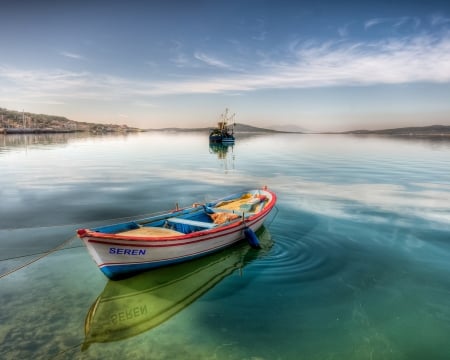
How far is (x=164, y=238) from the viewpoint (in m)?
12.3

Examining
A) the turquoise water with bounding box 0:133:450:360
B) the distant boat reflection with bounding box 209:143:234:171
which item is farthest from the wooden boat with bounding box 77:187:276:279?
the distant boat reflection with bounding box 209:143:234:171

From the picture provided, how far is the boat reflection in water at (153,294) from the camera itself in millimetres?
9766

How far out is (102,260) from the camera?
11.5 metres

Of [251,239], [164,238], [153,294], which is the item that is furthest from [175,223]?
[153,294]

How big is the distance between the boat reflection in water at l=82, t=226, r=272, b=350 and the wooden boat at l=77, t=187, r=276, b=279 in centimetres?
50

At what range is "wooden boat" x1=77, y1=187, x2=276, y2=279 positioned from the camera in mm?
11359

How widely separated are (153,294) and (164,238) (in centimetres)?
211

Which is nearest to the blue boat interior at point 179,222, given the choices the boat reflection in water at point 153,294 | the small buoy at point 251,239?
the small buoy at point 251,239

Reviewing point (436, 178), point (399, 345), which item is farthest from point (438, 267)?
point (436, 178)

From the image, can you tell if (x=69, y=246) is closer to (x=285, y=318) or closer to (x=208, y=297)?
(x=208, y=297)

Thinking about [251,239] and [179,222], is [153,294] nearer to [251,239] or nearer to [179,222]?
[179,222]

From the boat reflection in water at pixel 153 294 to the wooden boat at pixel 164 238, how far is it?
1.64ft

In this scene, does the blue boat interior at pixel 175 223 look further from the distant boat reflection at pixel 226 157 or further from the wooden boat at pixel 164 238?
the distant boat reflection at pixel 226 157

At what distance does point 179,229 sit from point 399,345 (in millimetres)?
9855
